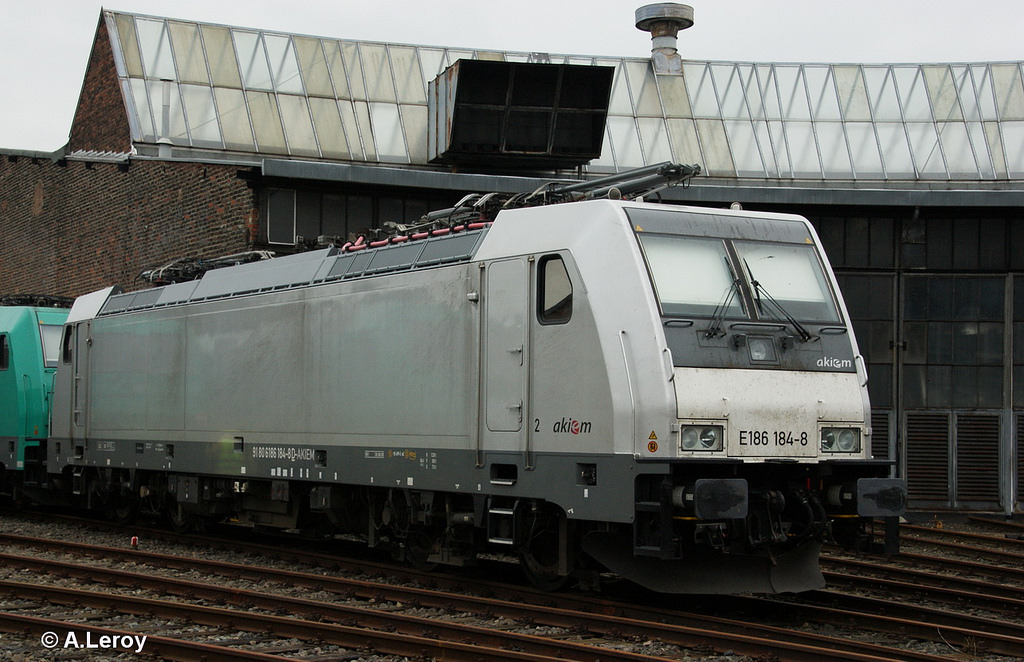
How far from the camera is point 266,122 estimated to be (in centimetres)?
2727

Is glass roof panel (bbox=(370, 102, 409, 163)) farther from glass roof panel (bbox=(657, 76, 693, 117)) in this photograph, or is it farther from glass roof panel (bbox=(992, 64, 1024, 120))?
glass roof panel (bbox=(992, 64, 1024, 120))

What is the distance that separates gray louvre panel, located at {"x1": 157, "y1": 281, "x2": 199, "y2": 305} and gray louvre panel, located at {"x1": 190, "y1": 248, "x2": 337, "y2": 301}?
0.18 metres

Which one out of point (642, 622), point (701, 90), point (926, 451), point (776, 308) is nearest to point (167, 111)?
point (701, 90)

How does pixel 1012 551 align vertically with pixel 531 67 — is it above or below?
below

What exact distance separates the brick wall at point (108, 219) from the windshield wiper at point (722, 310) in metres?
11.8

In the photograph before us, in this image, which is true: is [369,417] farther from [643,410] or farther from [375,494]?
[643,410]

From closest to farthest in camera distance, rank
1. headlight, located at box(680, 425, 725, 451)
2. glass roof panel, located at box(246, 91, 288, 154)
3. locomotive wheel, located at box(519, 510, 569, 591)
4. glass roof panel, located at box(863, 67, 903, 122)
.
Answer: headlight, located at box(680, 425, 725, 451) → locomotive wheel, located at box(519, 510, 569, 591) → glass roof panel, located at box(246, 91, 288, 154) → glass roof panel, located at box(863, 67, 903, 122)

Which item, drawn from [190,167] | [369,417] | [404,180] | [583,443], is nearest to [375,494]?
[369,417]

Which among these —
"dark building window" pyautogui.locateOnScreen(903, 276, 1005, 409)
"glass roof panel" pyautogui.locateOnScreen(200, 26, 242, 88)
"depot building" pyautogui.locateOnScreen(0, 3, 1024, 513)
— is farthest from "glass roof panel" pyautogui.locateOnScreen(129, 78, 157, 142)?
"dark building window" pyautogui.locateOnScreen(903, 276, 1005, 409)

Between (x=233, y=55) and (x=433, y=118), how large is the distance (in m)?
5.92

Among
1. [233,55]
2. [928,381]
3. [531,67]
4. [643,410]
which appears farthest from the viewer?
[233,55]

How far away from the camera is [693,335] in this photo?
10.2m

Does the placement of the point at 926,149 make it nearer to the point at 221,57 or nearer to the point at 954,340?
the point at 954,340

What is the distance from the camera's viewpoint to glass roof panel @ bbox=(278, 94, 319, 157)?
27.1m
